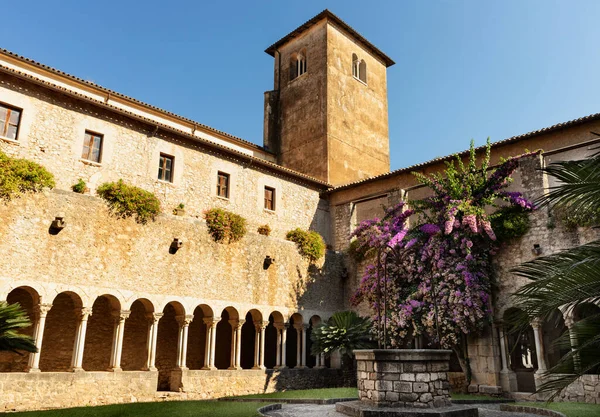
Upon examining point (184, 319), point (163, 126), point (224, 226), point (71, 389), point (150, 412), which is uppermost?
point (163, 126)

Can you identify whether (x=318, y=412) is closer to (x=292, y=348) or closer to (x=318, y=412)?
(x=318, y=412)

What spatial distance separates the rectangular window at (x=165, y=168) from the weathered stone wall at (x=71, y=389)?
7.59m

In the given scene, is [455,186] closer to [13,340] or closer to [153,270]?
[153,270]

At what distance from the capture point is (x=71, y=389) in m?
12.4

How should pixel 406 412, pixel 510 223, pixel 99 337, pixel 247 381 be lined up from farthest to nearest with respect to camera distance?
pixel 510 223
pixel 247 381
pixel 99 337
pixel 406 412

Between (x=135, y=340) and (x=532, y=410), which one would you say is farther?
(x=135, y=340)

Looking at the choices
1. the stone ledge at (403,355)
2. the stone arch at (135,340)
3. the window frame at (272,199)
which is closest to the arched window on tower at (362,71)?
the window frame at (272,199)

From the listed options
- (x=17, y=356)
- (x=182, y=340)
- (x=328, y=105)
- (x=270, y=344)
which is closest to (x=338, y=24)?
(x=328, y=105)

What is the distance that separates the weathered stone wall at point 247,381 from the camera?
1502cm

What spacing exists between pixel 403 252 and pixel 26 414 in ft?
42.4

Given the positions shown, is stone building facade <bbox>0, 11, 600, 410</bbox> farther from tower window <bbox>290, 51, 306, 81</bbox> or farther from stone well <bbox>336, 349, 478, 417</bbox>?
tower window <bbox>290, 51, 306, 81</bbox>

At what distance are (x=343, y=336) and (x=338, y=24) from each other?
19724 millimetres

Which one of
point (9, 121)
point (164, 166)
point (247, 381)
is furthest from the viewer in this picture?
point (164, 166)

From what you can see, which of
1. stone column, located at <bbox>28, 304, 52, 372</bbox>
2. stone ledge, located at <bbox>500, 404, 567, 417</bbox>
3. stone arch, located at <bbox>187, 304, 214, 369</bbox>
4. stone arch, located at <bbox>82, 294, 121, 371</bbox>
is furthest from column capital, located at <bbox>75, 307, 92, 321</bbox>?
stone ledge, located at <bbox>500, 404, 567, 417</bbox>
